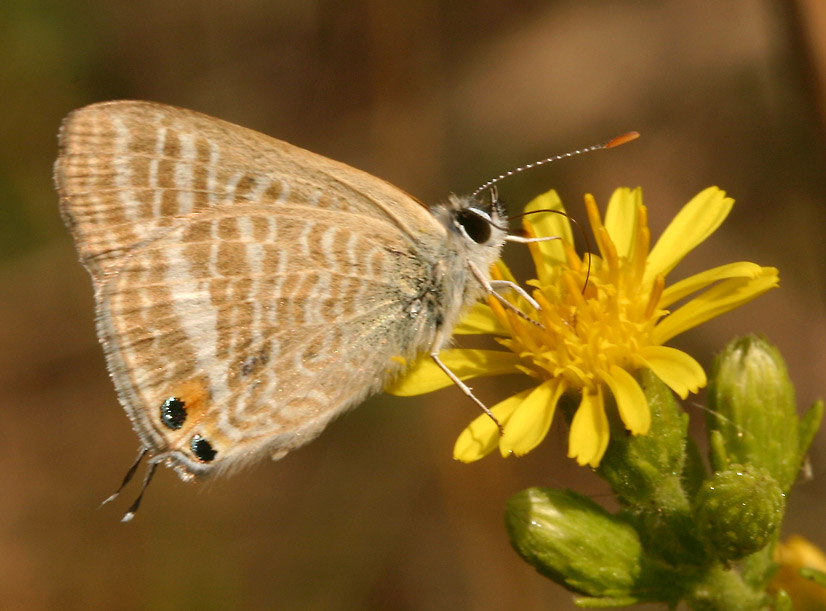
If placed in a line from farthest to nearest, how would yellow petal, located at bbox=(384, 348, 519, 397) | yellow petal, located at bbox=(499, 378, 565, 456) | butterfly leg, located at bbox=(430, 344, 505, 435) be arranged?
yellow petal, located at bbox=(384, 348, 519, 397) → butterfly leg, located at bbox=(430, 344, 505, 435) → yellow petal, located at bbox=(499, 378, 565, 456)

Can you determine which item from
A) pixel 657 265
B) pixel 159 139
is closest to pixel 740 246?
pixel 657 265

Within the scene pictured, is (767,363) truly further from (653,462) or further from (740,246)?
(740,246)

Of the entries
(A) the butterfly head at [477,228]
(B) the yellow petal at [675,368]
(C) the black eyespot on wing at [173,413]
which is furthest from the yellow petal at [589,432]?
(C) the black eyespot on wing at [173,413]

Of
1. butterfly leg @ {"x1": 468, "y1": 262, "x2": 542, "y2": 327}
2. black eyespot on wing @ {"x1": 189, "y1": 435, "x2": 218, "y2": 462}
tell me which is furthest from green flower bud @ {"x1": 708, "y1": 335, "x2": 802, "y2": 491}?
black eyespot on wing @ {"x1": 189, "y1": 435, "x2": 218, "y2": 462}

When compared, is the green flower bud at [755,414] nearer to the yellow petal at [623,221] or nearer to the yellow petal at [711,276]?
the yellow petal at [711,276]

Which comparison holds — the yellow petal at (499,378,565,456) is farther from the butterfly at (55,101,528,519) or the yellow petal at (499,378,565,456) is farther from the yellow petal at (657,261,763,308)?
the yellow petal at (657,261,763,308)

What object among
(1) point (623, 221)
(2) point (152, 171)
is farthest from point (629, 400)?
(2) point (152, 171)
